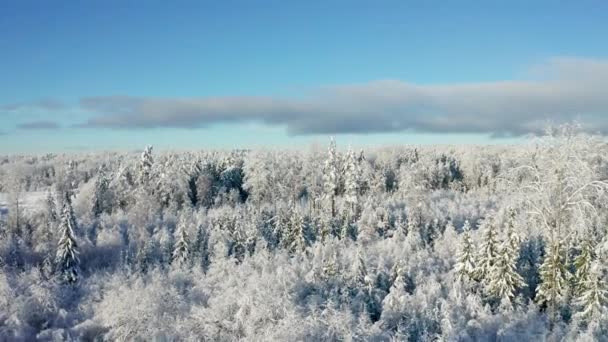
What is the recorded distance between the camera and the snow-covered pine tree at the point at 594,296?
108 ft

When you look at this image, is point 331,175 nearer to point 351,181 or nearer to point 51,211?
point 351,181

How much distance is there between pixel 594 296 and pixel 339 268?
20.3 metres

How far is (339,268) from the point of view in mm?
45969

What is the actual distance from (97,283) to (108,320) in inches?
474

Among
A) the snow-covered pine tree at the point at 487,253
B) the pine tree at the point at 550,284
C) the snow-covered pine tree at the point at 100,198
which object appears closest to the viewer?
the pine tree at the point at 550,284

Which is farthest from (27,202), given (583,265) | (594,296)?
(594,296)

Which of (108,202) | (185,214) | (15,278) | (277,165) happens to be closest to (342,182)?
(277,165)

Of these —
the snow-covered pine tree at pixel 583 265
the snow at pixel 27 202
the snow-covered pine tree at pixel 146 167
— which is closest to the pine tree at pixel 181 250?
the snow-covered pine tree at pixel 146 167

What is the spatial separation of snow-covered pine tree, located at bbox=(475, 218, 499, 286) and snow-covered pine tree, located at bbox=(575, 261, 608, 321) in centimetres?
732

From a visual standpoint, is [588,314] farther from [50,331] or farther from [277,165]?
[277,165]

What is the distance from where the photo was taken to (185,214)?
7338cm

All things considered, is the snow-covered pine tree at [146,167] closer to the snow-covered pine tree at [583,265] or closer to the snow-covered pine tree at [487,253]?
the snow-covered pine tree at [487,253]

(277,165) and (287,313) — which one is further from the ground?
(277,165)

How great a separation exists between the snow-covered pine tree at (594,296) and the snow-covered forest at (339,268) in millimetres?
104
